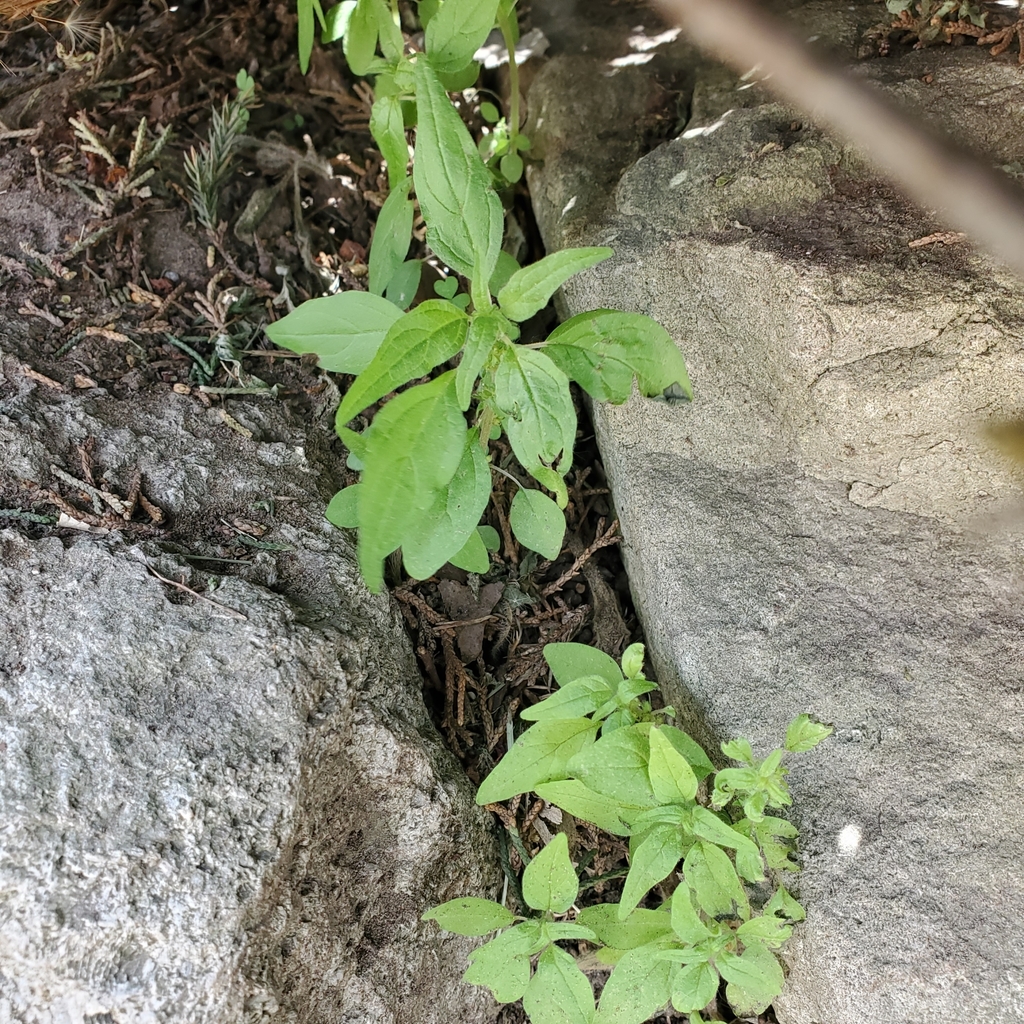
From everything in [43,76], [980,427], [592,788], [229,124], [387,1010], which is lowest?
[387,1010]

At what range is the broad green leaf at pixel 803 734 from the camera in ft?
6.59

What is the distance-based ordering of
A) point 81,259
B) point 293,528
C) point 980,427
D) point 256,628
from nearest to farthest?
point 256,628, point 980,427, point 293,528, point 81,259

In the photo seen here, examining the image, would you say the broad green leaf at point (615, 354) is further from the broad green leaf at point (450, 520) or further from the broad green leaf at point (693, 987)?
the broad green leaf at point (693, 987)

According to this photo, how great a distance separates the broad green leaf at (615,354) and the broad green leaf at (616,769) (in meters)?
0.88

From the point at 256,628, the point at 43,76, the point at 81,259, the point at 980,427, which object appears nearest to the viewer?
the point at 256,628

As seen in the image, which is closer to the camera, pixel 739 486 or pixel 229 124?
pixel 739 486

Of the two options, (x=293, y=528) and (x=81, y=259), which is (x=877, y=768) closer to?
(x=293, y=528)

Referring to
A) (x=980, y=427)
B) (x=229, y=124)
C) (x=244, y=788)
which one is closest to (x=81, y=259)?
(x=229, y=124)

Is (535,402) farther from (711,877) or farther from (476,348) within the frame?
(711,877)

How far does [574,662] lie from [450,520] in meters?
0.58

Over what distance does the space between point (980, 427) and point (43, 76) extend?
Result: 3.25 m

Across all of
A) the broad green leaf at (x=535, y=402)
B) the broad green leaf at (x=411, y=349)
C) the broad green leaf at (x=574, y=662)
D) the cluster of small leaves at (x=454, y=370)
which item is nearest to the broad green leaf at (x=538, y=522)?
the cluster of small leaves at (x=454, y=370)

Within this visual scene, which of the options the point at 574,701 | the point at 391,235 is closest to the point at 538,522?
the point at 574,701

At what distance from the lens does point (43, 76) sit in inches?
118
